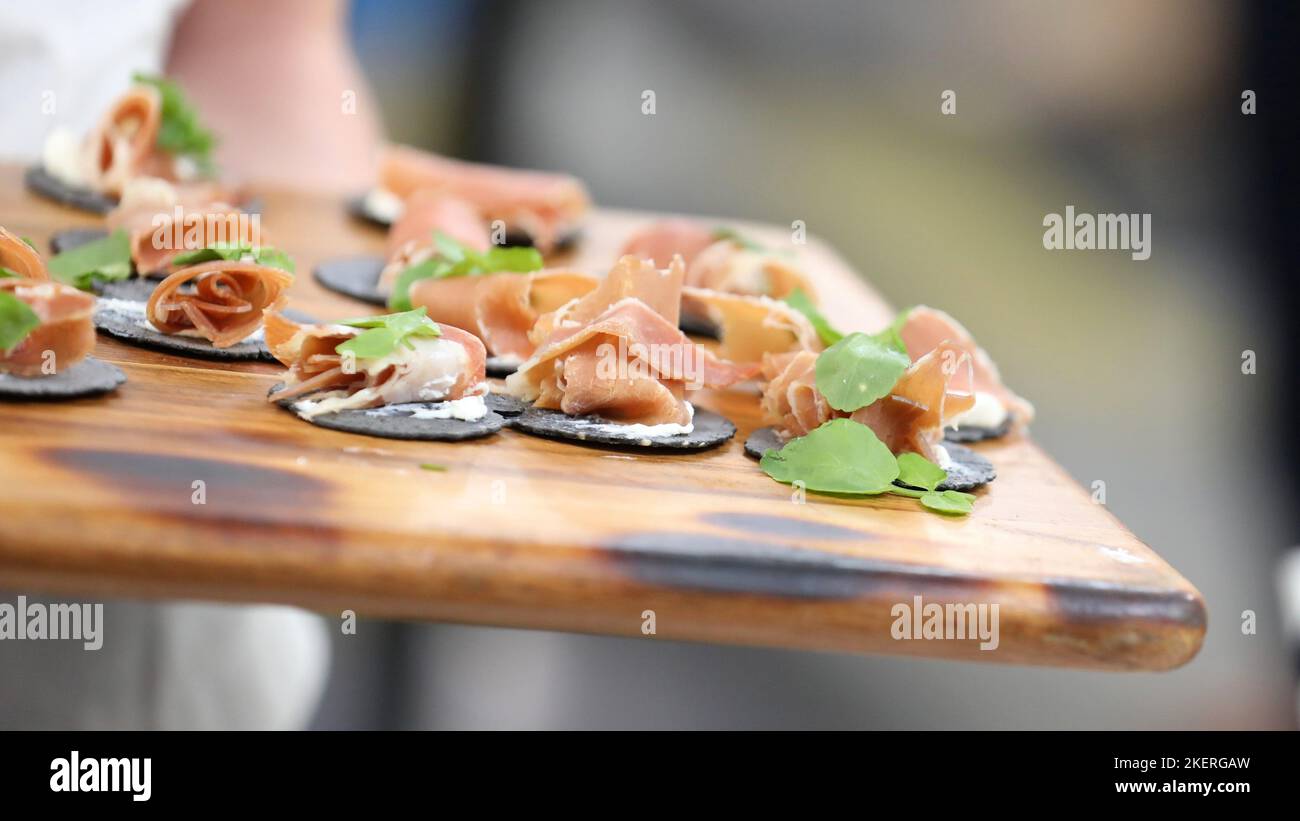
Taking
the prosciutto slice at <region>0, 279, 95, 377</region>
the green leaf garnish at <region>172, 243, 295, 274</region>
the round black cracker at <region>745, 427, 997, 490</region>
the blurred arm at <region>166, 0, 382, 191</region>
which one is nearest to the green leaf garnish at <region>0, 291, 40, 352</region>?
the prosciutto slice at <region>0, 279, 95, 377</region>

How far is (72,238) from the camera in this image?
5.79 feet

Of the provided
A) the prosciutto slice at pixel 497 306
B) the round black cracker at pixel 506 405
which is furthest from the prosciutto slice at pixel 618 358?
the prosciutto slice at pixel 497 306

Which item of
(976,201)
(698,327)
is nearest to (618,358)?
(698,327)

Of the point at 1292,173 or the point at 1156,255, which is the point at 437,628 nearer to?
the point at 1156,255

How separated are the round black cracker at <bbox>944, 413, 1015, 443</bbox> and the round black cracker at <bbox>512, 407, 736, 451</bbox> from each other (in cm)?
29

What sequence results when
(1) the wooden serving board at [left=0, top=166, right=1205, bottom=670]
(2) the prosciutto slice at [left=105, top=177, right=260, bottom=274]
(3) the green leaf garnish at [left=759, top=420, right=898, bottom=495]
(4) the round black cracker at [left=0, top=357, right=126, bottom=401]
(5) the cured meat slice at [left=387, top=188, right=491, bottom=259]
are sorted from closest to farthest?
(1) the wooden serving board at [left=0, top=166, right=1205, bottom=670]
(4) the round black cracker at [left=0, top=357, right=126, bottom=401]
(3) the green leaf garnish at [left=759, top=420, right=898, bottom=495]
(2) the prosciutto slice at [left=105, top=177, right=260, bottom=274]
(5) the cured meat slice at [left=387, top=188, right=491, bottom=259]

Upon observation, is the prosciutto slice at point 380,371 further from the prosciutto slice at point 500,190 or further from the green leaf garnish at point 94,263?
the prosciutto slice at point 500,190

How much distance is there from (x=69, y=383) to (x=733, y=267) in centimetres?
94

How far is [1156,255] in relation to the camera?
4223mm

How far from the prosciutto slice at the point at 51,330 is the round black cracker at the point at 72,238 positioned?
0.61 m

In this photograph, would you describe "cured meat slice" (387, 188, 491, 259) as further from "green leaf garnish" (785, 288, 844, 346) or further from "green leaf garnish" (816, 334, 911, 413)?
"green leaf garnish" (816, 334, 911, 413)

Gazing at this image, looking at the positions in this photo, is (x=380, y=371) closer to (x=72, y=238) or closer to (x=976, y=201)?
(x=72, y=238)

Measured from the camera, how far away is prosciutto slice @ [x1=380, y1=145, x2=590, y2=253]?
225 cm

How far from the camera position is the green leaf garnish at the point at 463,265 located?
1.54m
